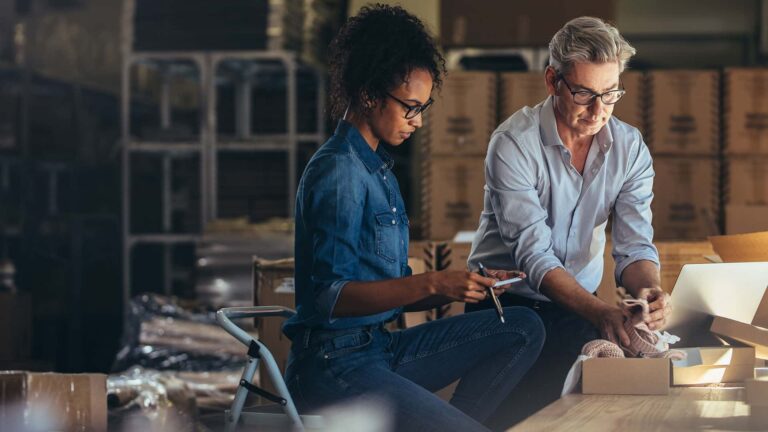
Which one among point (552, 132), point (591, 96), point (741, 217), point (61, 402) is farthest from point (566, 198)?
point (741, 217)

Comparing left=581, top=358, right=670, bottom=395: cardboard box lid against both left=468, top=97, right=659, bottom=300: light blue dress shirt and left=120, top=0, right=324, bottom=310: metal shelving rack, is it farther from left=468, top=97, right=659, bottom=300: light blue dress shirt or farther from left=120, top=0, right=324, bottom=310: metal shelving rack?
left=120, top=0, right=324, bottom=310: metal shelving rack

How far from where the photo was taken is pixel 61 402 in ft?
10.9

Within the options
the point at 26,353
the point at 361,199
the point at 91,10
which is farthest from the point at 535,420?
the point at 91,10

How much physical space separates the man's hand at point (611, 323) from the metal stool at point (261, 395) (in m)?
0.72

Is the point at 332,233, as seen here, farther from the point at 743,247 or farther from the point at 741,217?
the point at 741,217

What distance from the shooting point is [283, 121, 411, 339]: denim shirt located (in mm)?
2281

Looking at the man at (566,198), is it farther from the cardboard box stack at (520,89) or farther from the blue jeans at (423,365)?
the cardboard box stack at (520,89)

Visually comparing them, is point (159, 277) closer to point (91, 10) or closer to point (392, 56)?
point (91, 10)

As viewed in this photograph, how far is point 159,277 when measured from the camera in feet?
25.3

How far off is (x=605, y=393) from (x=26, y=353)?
10.3 feet

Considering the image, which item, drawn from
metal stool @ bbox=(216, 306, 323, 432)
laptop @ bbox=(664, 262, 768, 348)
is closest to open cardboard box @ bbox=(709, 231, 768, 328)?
laptop @ bbox=(664, 262, 768, 348)

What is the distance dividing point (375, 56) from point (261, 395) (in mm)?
714

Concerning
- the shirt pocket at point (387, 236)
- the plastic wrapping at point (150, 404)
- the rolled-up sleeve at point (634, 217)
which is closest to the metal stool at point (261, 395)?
the shirt pocket at point (387, 236)

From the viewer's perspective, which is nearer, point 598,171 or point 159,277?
point 598,171
